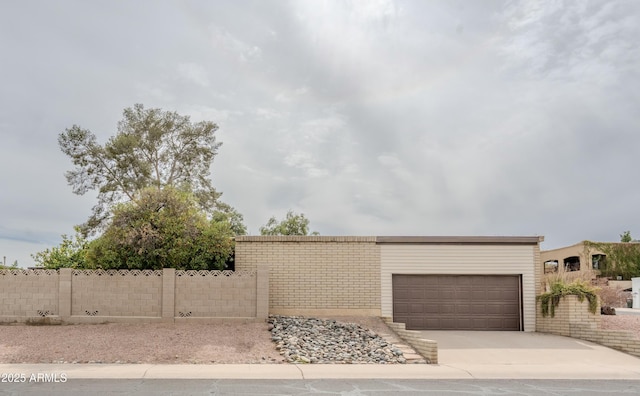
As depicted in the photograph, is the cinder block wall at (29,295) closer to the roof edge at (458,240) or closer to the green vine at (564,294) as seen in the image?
the roof edge at (458,240)

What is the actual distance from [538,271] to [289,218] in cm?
2602

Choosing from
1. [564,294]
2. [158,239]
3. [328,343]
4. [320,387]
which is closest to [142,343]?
[158,239]

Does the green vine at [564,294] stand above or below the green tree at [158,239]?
below

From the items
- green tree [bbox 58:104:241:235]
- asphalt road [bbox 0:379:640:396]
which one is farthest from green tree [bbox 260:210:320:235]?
asphalt road [bbox 0:379:640:396]

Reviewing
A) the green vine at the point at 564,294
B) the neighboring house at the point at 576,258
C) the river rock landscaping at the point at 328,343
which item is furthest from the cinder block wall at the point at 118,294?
the neighboring house at the point at 576,258

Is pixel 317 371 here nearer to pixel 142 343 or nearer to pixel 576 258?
pixel 142 343

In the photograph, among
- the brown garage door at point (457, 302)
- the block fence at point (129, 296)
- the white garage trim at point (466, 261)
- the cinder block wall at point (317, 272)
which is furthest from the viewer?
the white garage trim at point (466, 261)

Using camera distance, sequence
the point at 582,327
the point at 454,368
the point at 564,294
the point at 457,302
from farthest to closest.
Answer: the point at 457,302 → the point at 564,294 → the point at 582,327 → the point at 454,368

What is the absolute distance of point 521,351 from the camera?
18109mm

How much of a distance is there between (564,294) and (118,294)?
1586cm

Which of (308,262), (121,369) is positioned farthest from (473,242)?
(121,369)

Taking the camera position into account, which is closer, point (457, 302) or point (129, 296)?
point (129, 296)

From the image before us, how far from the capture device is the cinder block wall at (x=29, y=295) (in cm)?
2006

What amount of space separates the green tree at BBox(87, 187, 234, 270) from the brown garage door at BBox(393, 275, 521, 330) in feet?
23.4
